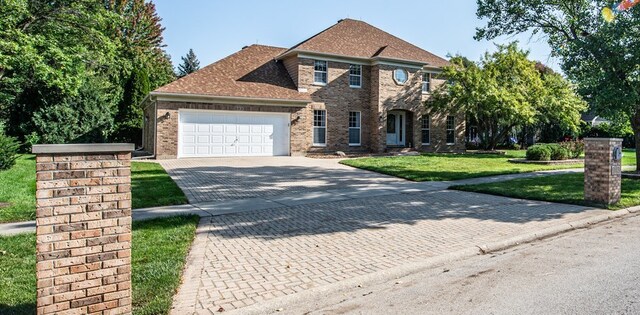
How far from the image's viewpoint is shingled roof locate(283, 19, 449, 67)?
25.1m

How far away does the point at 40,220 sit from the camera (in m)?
3.50

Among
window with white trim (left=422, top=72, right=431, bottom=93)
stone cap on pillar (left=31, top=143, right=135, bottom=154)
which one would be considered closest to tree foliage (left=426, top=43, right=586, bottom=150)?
window with white trim (left=422, top=72, right=431, bottom=93)

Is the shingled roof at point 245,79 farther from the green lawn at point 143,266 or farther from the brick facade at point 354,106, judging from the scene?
the green lawn at point 143,266

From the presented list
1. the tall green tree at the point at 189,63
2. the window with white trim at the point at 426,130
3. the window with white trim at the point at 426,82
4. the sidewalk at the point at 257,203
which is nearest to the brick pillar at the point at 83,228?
the sidewalk at the point at 257,203

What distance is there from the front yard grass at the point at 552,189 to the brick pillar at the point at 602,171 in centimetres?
23

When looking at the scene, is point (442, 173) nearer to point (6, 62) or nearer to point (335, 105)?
point (335, 105)

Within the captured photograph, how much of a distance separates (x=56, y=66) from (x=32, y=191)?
37.2 ft

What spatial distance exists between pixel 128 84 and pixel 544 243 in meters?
29.7

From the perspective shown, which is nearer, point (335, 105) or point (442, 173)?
point (442, 173)

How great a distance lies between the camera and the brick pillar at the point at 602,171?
9844mm

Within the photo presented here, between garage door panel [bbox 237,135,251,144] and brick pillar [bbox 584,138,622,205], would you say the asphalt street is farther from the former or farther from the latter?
garage door panel [bbox 237,135,251,144]

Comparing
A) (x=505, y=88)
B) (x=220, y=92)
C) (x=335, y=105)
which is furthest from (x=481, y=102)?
(x=220, y=92)

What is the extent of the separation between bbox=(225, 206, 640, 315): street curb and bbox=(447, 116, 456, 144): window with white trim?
21.6m

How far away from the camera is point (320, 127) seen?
24922mm
